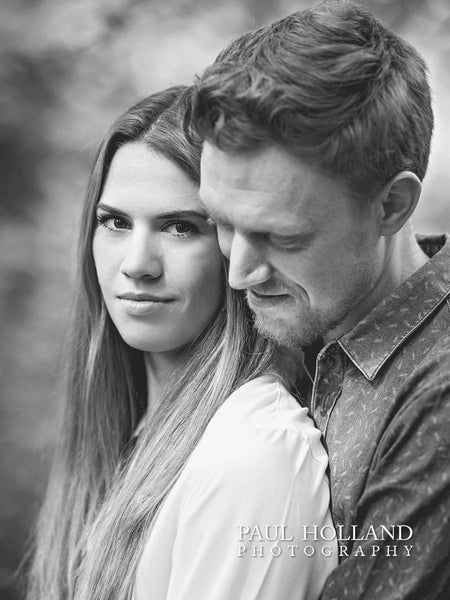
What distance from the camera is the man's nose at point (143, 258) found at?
147 cm

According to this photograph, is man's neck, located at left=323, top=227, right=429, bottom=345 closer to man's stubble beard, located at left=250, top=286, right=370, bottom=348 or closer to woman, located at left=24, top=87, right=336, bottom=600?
man's stubble beard, located at left=250, top=286, right=370, bottom=348

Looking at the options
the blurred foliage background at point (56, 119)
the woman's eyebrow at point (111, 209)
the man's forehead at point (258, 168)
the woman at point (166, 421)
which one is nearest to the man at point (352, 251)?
the man's forehead at point (258, 168)

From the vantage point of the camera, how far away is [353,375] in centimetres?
134

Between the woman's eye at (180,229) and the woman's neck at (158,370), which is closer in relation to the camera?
the woman's eye at (180,229)

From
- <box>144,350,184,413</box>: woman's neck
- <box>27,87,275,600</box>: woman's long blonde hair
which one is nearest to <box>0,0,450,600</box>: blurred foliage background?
<box>27,87,275,600</box>: woman's long blonde hair

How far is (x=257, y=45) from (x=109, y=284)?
58 centimetres

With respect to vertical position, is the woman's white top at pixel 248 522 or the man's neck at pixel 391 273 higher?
the man's neck at pixel 391 273

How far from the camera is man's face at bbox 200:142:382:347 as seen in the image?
122cm

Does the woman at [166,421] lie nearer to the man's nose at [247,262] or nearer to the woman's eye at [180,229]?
the woman's eye at [180,229]

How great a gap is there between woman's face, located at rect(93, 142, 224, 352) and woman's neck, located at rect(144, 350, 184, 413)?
85 mm

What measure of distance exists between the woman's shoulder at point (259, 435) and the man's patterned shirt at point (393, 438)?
5cm

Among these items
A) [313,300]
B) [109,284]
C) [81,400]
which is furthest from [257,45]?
[81,400]

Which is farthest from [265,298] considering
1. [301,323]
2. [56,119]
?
[56,119]

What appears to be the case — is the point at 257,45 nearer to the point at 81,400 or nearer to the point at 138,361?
the point at 138,361
